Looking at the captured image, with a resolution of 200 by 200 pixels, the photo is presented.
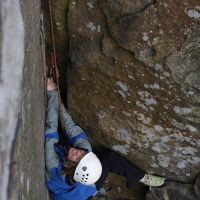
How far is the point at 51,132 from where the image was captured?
255 cm

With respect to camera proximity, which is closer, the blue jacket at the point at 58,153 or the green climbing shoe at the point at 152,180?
the blue jacket at the point at 58,153

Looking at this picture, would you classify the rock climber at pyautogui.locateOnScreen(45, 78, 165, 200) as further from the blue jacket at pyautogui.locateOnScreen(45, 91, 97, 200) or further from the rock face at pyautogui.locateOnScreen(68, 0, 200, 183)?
the rock face at pyautogui.locateOnScreen(68, 0, 200, 183)

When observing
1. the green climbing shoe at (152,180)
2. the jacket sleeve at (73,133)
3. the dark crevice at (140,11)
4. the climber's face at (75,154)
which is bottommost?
the green climbing shoe at (152,180)

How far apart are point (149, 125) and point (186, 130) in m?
0.23

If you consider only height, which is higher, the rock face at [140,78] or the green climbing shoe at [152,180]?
the rock face at [140,78]

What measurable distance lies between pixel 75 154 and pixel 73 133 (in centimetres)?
24

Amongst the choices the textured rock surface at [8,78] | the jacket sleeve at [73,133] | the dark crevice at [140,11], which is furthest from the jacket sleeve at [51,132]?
the textured rock surface at [8,78]

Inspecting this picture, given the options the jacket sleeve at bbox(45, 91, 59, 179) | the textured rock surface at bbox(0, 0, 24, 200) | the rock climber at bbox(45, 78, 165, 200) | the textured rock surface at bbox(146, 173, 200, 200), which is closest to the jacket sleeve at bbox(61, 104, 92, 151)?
the rock climber at bbox(45, 78, 165, 200)

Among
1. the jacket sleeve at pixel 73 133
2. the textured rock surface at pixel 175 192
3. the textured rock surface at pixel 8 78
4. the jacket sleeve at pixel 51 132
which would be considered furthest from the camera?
the textured rock surface at pixel 175 192

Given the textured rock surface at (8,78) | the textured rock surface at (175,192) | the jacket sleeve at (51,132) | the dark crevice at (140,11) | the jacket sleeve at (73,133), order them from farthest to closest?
the textured rock surface at (175,192)
the jacket sleeve at (73,133)
the jacket sleeve at (51,132)
the dark crevice at (140,11)
the textured rock surface at (8,78)

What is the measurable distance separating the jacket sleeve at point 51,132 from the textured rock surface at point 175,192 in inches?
39.0

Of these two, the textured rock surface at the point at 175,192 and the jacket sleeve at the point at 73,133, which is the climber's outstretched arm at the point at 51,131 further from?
the textured rock surface at the point at 175,192

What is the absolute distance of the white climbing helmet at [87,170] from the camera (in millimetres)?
2555

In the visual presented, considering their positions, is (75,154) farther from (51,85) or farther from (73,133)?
(51,85)
